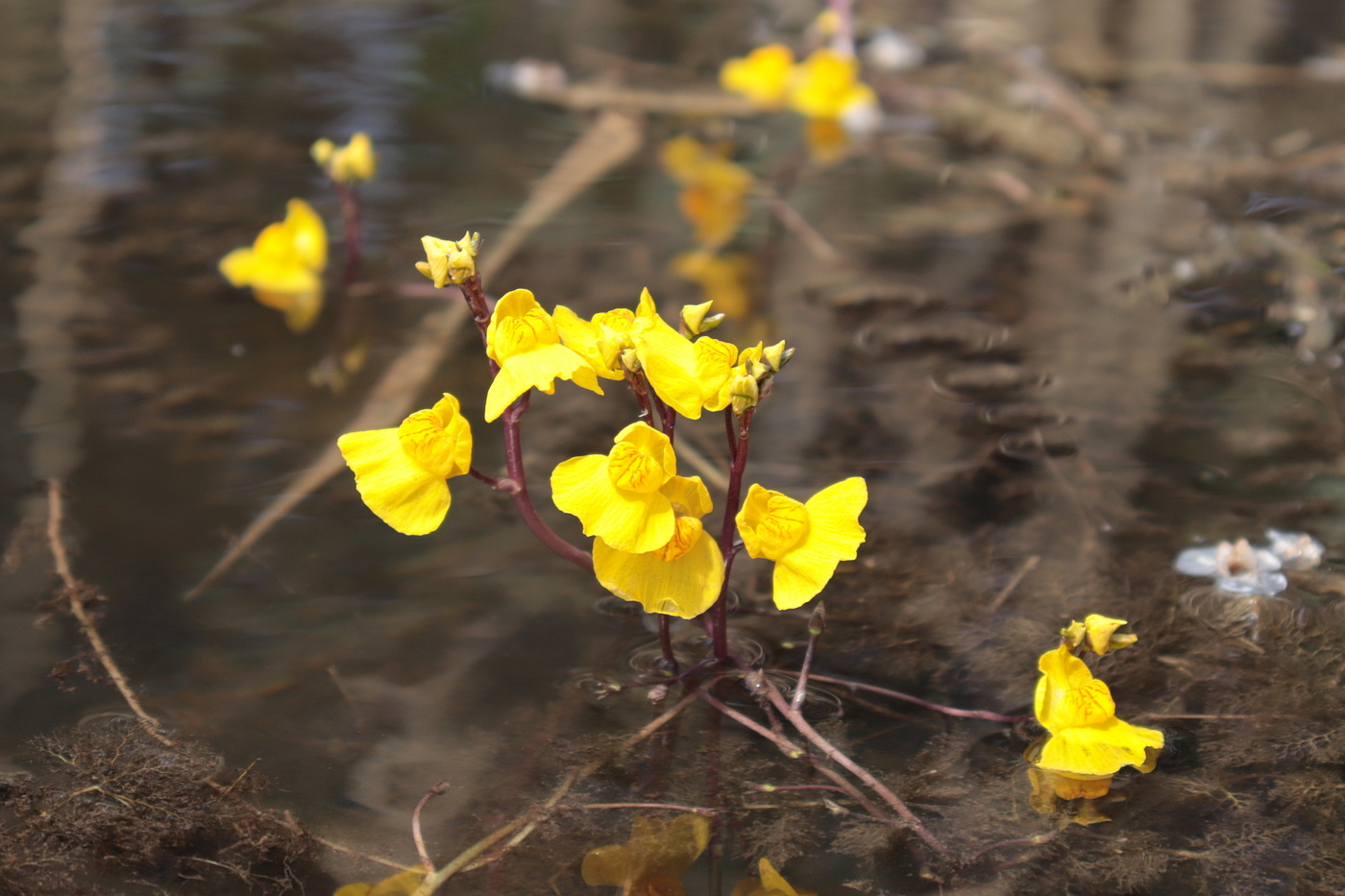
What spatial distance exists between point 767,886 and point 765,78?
233 cm

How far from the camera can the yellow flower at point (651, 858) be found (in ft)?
3.08

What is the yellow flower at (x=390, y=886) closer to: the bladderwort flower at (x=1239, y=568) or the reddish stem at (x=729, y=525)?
the reddish stem at (x=729, y=525)

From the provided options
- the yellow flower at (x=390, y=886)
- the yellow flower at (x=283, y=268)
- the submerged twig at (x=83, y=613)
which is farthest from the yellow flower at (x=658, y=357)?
the yellow flower at (x=283, y=268)

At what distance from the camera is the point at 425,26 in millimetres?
3219

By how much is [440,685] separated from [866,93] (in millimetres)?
2191

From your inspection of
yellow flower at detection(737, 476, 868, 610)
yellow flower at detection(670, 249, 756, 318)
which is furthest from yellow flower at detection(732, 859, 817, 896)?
yellow flower at detection(670, 249, 756, 318)

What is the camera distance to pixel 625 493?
97 centimetres

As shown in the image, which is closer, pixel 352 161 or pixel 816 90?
pixel 352 161

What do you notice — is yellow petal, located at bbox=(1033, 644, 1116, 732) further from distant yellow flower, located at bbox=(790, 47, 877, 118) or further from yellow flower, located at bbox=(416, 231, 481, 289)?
distant yellow flower, located at bbox=(790, 47, 877, 118)

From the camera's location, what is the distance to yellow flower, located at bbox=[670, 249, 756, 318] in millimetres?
2059

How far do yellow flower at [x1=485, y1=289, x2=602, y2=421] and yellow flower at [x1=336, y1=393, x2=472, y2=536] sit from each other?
2.0 inches

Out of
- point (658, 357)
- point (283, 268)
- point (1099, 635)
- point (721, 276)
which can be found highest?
point (658, 357)

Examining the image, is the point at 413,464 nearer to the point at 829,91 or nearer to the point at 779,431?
the point at 779,431

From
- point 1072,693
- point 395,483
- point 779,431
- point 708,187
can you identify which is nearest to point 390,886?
point 395,483
